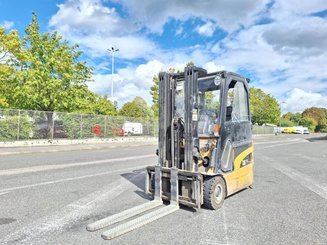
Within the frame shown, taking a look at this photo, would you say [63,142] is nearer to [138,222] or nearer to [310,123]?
[138,222]

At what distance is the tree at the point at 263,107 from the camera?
7431cm

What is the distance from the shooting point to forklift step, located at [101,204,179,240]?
4.42m

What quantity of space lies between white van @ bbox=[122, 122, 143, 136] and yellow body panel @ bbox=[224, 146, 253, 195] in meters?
24.4

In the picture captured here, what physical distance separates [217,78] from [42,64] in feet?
82.8

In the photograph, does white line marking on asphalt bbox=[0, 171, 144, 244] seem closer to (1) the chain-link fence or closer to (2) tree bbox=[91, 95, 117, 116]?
(1) the chain-link fence

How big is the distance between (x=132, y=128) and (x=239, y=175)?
25.9 meters

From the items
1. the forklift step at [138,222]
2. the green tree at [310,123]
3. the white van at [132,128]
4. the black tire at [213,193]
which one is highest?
the green tree at [310,123]

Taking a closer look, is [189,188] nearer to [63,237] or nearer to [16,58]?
[63,237]

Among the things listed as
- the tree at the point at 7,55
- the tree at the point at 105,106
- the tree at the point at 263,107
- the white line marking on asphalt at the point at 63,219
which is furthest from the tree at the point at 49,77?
the tree at the point at 263,107

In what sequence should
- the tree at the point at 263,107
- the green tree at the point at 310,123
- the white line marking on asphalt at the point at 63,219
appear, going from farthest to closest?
the green tree at the point at 310,123, the tree at the point at 263,107, the white line marking on asphalt at the point at 63,219

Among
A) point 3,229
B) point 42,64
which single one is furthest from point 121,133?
point 3,229

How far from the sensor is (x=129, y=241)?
4301 mm

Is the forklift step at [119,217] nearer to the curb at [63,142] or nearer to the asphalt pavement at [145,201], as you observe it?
the asphalt pavement at [145,201]

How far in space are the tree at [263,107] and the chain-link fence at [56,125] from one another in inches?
1966
